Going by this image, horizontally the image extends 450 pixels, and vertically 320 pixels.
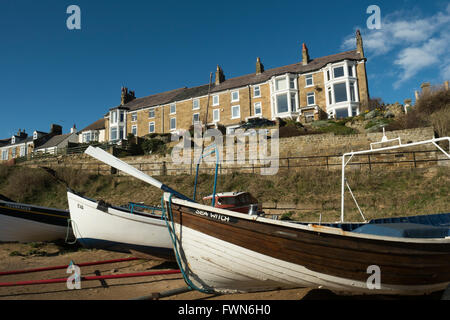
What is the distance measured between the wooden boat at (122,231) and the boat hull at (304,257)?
3.12 meters

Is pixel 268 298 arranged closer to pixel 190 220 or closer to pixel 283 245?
pixel 283 245

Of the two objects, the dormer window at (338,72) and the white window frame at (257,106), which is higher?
the dormer window at (338,72)

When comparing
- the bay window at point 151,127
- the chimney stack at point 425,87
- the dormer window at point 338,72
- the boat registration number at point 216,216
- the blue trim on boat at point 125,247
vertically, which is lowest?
the blue trim on boat at point 125,247

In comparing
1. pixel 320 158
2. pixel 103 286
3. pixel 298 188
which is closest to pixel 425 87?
pixel 320 158

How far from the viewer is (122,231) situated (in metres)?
7.68

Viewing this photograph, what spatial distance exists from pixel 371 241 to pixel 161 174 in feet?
68.5

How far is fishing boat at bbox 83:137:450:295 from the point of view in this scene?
4.23m

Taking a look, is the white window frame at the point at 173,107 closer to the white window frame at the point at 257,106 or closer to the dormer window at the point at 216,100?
the dormer window at the point at 216,100

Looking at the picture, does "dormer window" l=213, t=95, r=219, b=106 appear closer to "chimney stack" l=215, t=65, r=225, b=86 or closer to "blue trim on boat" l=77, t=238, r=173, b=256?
"chimney stack" l=215, t=65, r=225, b=86

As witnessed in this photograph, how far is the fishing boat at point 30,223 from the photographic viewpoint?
34.3ft

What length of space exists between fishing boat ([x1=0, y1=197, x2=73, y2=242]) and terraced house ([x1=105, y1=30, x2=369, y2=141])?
24012mm

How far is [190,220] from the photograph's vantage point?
482cm

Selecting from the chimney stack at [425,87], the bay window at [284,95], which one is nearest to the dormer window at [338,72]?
the bay window at [284,95]
